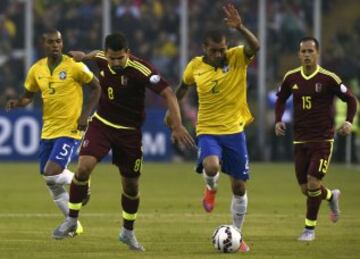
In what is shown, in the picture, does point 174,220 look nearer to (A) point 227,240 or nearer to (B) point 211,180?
(B) point 211,180

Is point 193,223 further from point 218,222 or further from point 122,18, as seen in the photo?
point 122,18

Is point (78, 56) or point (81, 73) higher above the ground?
point (78, 56)

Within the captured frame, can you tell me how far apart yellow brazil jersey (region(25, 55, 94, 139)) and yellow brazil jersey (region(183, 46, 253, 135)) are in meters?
1.51

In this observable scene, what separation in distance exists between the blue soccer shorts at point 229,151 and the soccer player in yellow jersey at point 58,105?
151 cm

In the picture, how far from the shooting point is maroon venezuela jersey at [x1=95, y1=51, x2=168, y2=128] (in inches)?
505

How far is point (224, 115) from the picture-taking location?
14.5 metres

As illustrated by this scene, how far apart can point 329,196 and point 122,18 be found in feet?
58.0

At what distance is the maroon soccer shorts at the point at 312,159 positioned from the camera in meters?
14.5

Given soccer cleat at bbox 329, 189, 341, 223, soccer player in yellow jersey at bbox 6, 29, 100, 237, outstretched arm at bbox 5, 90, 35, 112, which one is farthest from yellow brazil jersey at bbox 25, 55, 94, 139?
soccer cleat at bbox 329, 189, 341, 223

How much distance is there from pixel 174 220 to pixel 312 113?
10.1ft

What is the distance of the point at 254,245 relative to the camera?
13680mm

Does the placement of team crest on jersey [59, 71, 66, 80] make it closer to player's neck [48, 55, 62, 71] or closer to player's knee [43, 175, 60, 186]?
player's neck [48, 55, 62, 71]

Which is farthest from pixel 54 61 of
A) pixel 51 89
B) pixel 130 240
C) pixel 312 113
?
pixel 312 113

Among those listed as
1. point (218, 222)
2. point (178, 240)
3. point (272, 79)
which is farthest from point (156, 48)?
point (178, 240)
